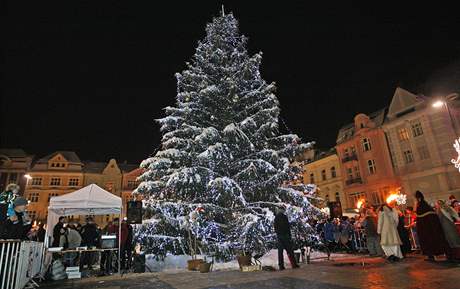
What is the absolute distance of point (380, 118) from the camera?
38969mm

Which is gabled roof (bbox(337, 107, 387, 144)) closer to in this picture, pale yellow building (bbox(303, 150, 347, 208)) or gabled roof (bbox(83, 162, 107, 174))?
pale yellow building (bbox(303, 150, 347, 208))

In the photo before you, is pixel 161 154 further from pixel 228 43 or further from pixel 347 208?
pixel 347 208

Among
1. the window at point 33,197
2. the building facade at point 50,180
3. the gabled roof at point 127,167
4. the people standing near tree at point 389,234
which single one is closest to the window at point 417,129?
the people standing near tree at point 389,234

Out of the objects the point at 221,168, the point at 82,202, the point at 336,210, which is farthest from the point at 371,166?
the point at 82,202

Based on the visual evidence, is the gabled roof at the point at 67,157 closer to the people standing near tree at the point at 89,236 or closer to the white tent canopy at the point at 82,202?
the people standing near tree at the point at 89,236

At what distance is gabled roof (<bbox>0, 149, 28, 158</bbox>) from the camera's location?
5144cm

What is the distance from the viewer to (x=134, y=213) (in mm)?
12062

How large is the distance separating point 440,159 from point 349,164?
40.4 ft

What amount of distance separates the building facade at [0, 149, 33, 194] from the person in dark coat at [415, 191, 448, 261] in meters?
54.9

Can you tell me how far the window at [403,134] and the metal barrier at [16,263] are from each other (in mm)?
36190

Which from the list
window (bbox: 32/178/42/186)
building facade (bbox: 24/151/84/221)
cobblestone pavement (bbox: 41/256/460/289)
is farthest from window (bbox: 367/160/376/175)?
window (bbox: 32/178/42/186)

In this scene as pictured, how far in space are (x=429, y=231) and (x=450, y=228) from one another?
0.60m

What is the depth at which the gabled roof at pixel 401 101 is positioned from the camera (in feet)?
114

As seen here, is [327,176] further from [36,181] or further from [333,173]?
[36,181]
